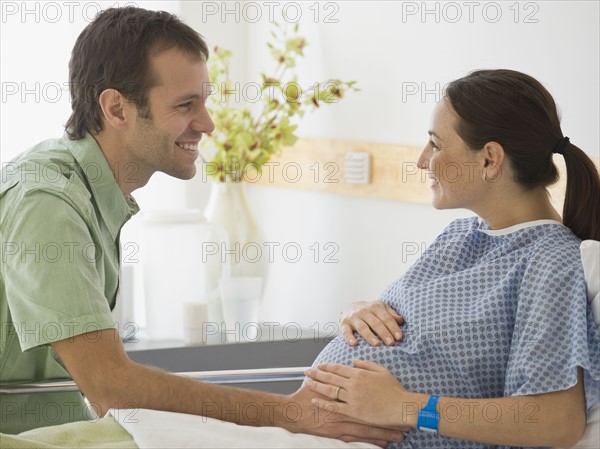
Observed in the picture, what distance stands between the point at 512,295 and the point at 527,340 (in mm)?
113

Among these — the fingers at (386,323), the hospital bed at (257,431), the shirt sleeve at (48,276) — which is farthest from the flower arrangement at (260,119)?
the hospital bed at (257,431)

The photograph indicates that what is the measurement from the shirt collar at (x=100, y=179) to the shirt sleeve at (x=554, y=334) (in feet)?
2.61

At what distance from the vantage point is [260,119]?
2811mm

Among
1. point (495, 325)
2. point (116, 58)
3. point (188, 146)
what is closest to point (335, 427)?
point (495, 325)

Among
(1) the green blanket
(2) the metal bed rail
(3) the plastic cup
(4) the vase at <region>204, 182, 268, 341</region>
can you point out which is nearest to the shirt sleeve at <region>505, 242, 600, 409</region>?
(2) the metal bed rail

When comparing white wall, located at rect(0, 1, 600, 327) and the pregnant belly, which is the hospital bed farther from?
white wall, located at rect(0, 1, 600, 327)

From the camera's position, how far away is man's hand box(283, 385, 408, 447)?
1.53 m

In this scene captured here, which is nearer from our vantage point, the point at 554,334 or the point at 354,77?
the point at 554,334

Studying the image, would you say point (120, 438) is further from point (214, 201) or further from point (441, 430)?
point (214, 201)

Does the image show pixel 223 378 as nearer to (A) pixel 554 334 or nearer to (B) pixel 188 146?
(B) pixel 188 146

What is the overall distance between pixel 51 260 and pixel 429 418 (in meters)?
0.66

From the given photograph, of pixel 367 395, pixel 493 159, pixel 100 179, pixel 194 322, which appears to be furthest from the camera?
pixel 194 322

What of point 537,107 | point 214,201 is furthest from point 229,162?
point 537,107

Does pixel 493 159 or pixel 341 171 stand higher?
pixel 493 159
